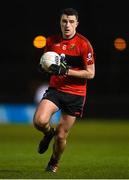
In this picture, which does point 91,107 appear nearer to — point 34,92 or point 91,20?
point 34,92

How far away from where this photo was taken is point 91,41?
31.7 meters

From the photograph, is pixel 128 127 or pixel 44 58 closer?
pixel 44 58

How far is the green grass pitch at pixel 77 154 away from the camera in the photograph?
34.2ft

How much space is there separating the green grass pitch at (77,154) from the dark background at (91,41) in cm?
401

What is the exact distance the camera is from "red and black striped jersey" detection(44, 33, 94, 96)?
34.6ft

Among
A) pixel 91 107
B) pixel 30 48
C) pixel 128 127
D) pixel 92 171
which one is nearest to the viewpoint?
pixel 92 171

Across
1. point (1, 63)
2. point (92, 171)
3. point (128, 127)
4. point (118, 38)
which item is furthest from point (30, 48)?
point (92, 171)

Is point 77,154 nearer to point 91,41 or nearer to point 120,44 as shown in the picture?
point 91,41

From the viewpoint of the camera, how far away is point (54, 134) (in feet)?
35.1

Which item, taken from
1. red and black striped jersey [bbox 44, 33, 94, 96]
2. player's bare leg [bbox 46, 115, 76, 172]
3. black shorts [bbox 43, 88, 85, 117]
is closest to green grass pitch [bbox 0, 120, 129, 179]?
player's bare leg [bbox 46, 115, 76, 172]

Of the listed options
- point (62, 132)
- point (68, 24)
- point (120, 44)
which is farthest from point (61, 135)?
point (120, 44)

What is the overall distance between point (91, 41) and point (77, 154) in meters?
17.0

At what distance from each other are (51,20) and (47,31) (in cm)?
60

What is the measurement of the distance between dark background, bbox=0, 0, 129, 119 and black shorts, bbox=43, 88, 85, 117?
17.7 m
